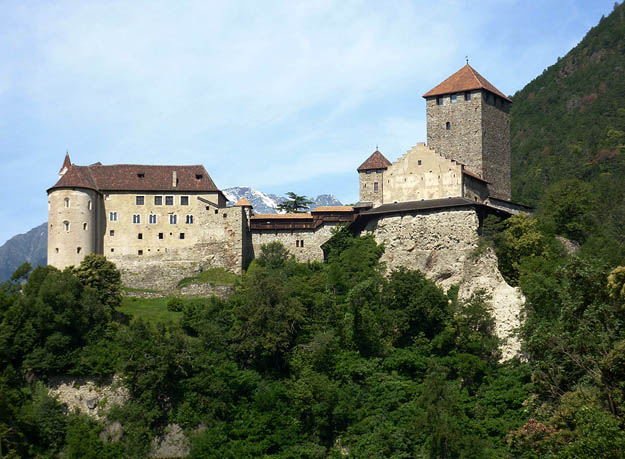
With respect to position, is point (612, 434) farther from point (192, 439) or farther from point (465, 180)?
point (465, 180)

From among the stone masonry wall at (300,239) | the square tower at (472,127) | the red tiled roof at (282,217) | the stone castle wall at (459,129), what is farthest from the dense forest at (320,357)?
the red tiled roof at (282,217)

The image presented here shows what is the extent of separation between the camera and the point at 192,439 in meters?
47.9

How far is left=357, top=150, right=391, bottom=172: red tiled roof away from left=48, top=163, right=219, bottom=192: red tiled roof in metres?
12.6

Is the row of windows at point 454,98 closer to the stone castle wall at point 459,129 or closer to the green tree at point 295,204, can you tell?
the stone castle wall at point 459,129

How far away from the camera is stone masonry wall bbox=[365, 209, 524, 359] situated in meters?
52.3

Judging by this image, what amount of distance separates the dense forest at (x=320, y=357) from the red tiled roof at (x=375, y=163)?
11539 mm

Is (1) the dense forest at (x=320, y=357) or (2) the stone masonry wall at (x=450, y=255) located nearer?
(1) the dense forest at (x=320, y=357)

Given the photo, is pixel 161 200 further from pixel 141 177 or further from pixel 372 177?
pixel 372 177

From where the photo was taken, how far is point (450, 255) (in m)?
57.4

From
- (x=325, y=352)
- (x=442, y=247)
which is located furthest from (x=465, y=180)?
(x=325, y=352)

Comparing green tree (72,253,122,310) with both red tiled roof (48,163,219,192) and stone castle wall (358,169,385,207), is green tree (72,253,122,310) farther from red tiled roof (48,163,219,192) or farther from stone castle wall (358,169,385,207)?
stone castle wall (358,169,385,207)

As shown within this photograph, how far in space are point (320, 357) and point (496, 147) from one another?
27.2m

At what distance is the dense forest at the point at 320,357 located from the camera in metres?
43.7

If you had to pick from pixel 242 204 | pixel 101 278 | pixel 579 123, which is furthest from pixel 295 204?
pixel 579 123
